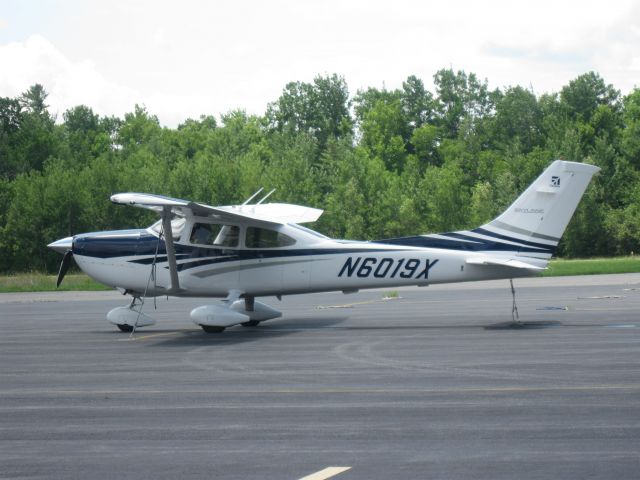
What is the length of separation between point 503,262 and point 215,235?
5.59 meters

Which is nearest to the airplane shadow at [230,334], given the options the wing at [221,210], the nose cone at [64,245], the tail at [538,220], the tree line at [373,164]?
the wing at [221,210]

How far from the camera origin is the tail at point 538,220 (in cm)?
1764

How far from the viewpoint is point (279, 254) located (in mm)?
19016

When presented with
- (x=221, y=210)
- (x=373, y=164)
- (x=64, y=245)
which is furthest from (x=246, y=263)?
(x=373, y=164)

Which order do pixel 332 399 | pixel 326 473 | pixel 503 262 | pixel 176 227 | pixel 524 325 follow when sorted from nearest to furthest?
pixel 326 473
pixel 332 399
pixel 503 262
pixel 524 325
pixel 176 227

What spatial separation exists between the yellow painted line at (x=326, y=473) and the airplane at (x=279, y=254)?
10568 mm

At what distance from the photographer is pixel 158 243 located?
1916 centimetres

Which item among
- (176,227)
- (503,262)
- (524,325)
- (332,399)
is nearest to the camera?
(332,399)

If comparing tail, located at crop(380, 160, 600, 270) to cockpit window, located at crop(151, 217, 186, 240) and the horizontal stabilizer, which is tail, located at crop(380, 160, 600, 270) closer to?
the horizontal stabilizer

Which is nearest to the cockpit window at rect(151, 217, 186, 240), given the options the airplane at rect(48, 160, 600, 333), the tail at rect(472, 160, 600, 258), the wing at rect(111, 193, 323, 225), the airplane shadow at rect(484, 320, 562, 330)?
the airplane at rect(48, 160, 600, 333)

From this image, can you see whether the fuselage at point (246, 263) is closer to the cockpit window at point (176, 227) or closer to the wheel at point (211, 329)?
the cockpit window at point (176, 227)

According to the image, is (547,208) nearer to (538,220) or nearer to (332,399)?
(538,220)

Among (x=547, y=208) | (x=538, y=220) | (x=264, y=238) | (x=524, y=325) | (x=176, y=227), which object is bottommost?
(x=524, y=325)

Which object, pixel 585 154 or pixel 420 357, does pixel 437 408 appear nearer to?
pixel 420 357
